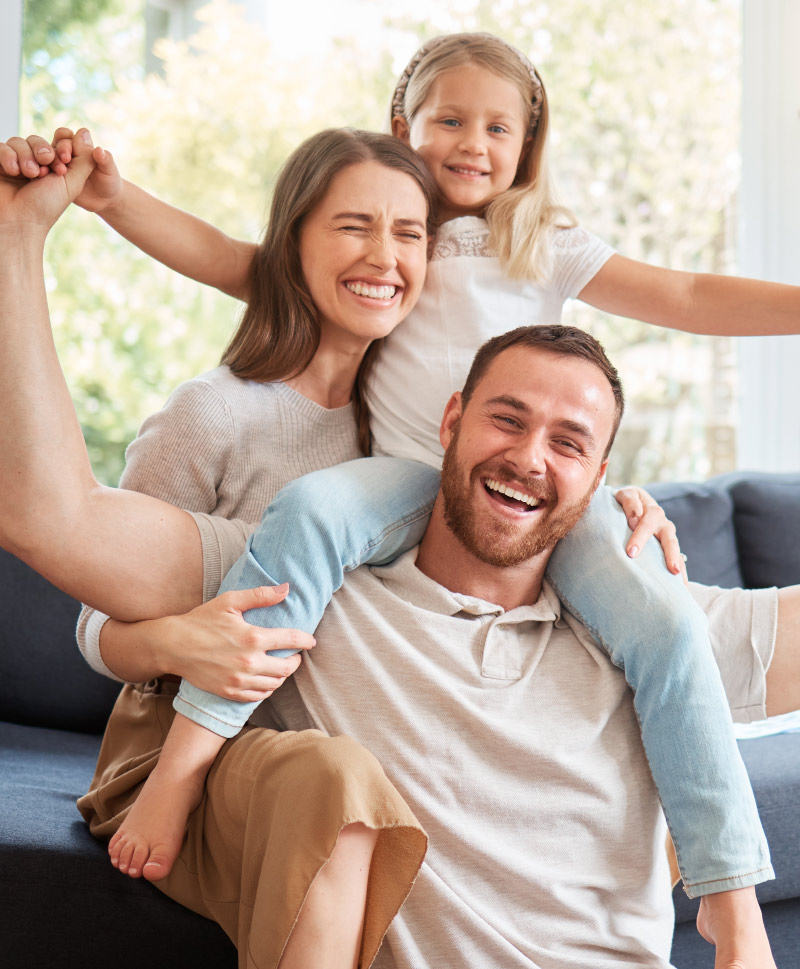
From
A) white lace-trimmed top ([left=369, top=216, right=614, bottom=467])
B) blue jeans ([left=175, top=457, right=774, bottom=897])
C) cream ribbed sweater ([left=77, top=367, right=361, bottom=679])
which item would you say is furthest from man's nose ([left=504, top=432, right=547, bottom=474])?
cream ribbed sweater ([left=77, top=367, right=361, bottom=679])

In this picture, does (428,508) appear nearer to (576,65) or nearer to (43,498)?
(43,498)

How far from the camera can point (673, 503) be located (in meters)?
2.39

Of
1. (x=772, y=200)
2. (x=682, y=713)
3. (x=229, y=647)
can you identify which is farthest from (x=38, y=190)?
(x=772, y=200)

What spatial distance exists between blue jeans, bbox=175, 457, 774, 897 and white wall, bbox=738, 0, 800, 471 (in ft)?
6.80

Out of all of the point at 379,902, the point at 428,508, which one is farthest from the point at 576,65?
the point at 379,902

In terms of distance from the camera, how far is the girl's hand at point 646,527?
1510 mm

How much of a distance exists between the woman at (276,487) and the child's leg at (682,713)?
0.38 meters

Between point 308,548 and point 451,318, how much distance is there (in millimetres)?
661

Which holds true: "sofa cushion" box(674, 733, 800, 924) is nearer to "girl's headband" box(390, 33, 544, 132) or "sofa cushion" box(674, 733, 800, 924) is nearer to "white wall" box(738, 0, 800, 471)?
"girl's headband" box(390, 33, 544, 132)

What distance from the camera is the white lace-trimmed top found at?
1.79 m

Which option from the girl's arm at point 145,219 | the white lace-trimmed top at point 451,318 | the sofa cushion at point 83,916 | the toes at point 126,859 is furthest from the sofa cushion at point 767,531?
the toes at point 126,859

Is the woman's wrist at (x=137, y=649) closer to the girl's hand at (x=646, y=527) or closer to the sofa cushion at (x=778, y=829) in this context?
the girl's hand at (x=646, y=527)

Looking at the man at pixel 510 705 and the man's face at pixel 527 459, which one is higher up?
the man's face at pixel 527 459

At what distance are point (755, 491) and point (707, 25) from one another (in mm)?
1810
